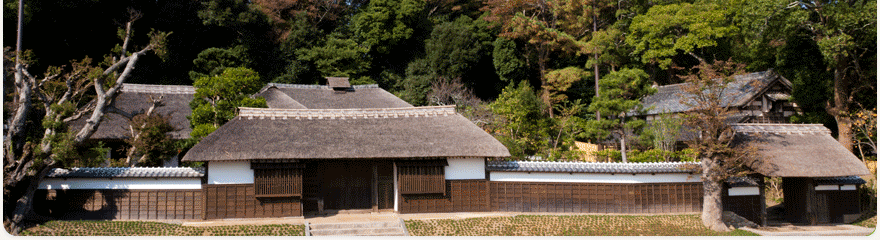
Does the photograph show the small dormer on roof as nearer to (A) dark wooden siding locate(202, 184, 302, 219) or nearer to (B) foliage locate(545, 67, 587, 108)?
(B) foliage locate(545, 67, 587, 108)

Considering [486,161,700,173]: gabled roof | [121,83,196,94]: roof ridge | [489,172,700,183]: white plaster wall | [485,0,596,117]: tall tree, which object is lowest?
[489,172,700,183]: white plaster wall

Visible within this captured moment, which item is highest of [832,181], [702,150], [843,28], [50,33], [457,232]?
[50,33]

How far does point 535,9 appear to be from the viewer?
34.2 metres

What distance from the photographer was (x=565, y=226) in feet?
49.9

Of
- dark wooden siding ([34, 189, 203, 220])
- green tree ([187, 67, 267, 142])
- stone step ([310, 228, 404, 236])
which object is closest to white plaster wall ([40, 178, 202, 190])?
dark wooden siding ([34, 189, 203, 220])

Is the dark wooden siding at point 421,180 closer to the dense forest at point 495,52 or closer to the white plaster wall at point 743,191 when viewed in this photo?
the dense forest at point 495,52

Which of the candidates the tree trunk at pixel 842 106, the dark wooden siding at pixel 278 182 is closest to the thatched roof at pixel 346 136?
the dark wooden siding at pixel 278 182

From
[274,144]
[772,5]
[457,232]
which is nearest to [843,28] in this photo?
[772,5]

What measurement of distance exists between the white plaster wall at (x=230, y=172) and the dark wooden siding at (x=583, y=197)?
22.6ft

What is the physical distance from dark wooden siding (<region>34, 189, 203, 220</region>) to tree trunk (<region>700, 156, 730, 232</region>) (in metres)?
13.7

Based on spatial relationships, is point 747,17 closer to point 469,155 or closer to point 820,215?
point 820,215

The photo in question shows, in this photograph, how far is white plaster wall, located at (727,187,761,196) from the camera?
16156mm

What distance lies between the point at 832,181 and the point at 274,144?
1628cm

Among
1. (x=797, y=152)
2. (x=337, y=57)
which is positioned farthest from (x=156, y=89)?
(x=797, y=152)
